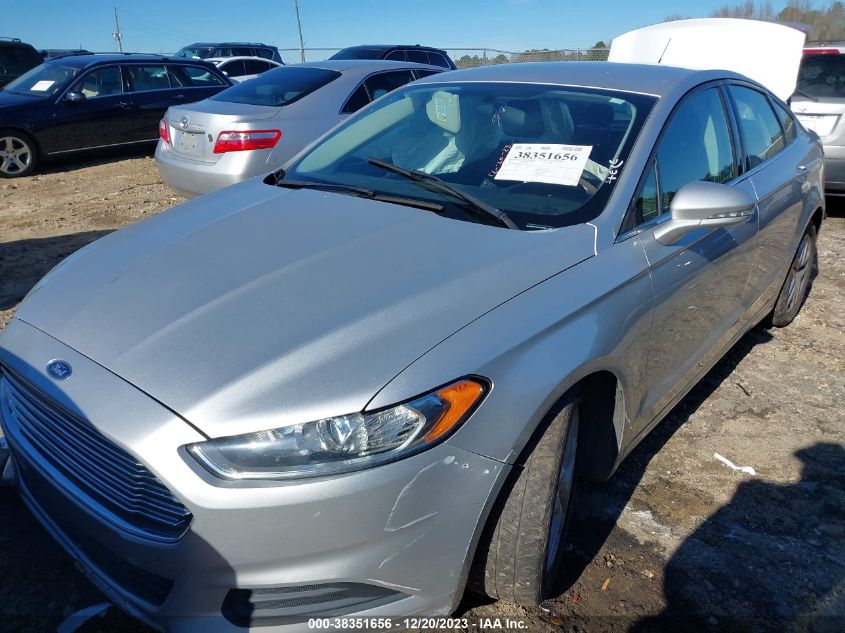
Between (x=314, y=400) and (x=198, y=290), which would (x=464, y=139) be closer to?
(x=198, y=290)

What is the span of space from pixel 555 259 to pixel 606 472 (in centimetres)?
85

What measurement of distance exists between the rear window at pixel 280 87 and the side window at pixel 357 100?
0.83 feet

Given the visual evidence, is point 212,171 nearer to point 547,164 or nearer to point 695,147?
point 547,164

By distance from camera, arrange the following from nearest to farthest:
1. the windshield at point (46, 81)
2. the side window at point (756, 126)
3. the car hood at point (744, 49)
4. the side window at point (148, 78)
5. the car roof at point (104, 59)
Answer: the side window at point (756, 126), the car hood at point (744, 49), the windshield at point (46, 81), the car roof at point (104, 59), the side window at point (148, 78)

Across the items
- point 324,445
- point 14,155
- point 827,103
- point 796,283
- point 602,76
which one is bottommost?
point 796,283

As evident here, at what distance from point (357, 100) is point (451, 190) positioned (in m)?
4.60

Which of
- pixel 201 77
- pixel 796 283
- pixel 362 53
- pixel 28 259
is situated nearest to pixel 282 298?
pixel 796 283

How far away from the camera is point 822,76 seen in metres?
7.19

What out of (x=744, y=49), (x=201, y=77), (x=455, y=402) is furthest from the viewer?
(x=201, y=77)

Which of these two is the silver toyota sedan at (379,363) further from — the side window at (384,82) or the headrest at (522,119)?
the side window at (384,82)

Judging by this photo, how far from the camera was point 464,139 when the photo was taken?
3010 mm

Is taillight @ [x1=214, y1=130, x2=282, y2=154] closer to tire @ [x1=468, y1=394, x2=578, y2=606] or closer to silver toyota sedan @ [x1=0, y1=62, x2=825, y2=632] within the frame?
silver toyota sedan @ [x1=0, y1=62, x2=825, y2=632]

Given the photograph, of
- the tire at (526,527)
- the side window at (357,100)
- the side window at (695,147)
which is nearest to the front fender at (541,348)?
the tire at (526,527)

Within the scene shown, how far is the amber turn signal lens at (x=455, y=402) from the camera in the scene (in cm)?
173
